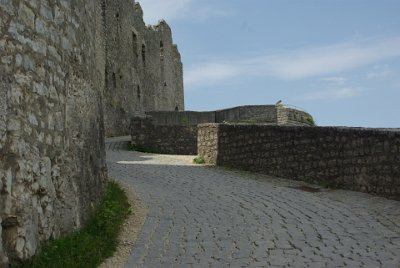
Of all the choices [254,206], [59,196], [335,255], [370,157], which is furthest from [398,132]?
[59,196]

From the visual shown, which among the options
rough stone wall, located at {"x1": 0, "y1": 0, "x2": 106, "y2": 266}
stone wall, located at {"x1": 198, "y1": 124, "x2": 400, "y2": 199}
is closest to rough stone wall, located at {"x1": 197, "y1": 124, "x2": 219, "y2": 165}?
stone wall, located at {"x1": 198, "y1": 124, "x2": 400, "y2": 199}

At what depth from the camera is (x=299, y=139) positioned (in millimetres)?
12242

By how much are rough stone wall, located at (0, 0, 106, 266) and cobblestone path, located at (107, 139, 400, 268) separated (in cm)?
A: 111

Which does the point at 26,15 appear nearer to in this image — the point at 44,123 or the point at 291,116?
the point at 44,123

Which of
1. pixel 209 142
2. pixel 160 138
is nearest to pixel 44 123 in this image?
pixel 209 142

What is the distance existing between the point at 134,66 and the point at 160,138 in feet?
33.9

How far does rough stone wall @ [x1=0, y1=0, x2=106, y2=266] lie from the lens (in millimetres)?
4707

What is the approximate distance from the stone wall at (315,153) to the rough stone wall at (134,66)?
381 inches

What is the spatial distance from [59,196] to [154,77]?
89.4ft

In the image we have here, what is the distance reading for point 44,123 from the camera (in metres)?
5.55

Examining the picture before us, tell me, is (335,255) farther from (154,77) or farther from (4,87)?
(154,77)

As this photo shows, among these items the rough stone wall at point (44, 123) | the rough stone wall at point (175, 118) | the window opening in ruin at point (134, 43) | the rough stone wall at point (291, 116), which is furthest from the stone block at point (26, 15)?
the window opening in ruin at point (134, 43)

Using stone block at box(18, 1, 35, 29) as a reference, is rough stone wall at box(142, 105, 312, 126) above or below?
below

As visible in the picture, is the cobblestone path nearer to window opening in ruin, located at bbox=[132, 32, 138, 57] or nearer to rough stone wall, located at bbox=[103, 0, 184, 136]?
rough stone wall, located at bbox=[103, 0, 184, 136]
